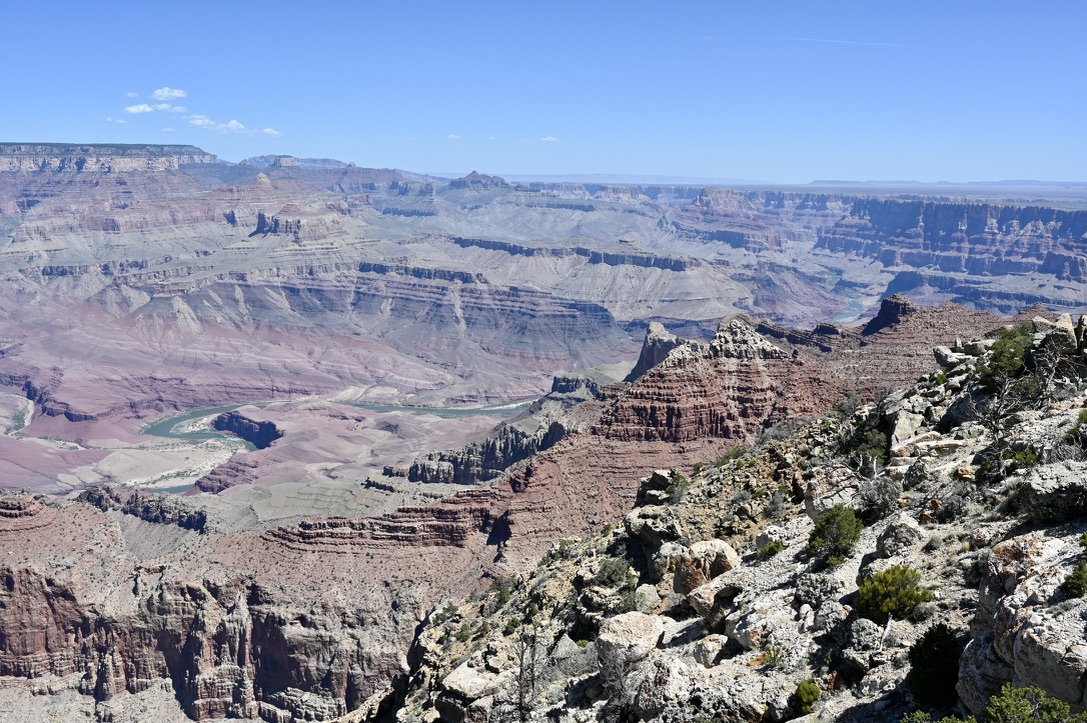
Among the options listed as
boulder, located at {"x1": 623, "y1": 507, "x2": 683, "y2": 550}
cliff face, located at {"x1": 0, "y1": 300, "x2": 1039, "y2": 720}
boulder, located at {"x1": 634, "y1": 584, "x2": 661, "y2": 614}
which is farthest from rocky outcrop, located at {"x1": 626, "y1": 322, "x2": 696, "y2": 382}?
boulder, located at {"x1": 634, "y1": 584, "x2": 661, "y2": 614}

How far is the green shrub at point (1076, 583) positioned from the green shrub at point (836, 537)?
8057mm

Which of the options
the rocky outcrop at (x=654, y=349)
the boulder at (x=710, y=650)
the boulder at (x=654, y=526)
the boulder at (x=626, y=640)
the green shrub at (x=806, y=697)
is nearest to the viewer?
the green shrub at (x=806, y=697)

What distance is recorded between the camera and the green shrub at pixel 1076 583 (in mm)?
14133

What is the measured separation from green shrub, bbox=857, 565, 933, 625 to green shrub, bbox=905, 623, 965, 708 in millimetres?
1757

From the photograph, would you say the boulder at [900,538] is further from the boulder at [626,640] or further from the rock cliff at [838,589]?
the boulder at [626,640]

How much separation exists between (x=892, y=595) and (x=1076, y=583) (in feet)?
14.4

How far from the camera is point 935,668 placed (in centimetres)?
1562

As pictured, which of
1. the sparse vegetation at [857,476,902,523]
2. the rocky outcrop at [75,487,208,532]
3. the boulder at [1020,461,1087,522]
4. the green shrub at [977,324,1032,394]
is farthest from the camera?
the rocky outcrop at [75,487,208,532]

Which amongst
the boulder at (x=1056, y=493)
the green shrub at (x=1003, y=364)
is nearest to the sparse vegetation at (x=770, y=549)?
the boulder at (x=1056, y=493)

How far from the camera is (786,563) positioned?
24.6 m

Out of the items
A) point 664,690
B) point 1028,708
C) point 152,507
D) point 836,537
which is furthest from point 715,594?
point 152,507

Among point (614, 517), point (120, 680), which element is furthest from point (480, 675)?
point (120, 680)

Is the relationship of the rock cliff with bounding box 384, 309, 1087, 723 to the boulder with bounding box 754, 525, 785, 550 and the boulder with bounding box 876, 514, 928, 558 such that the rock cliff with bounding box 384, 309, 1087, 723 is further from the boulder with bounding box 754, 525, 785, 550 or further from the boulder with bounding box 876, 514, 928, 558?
the boulder with bounding box 754, 525, 785, 550

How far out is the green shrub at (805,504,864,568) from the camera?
898 inches
